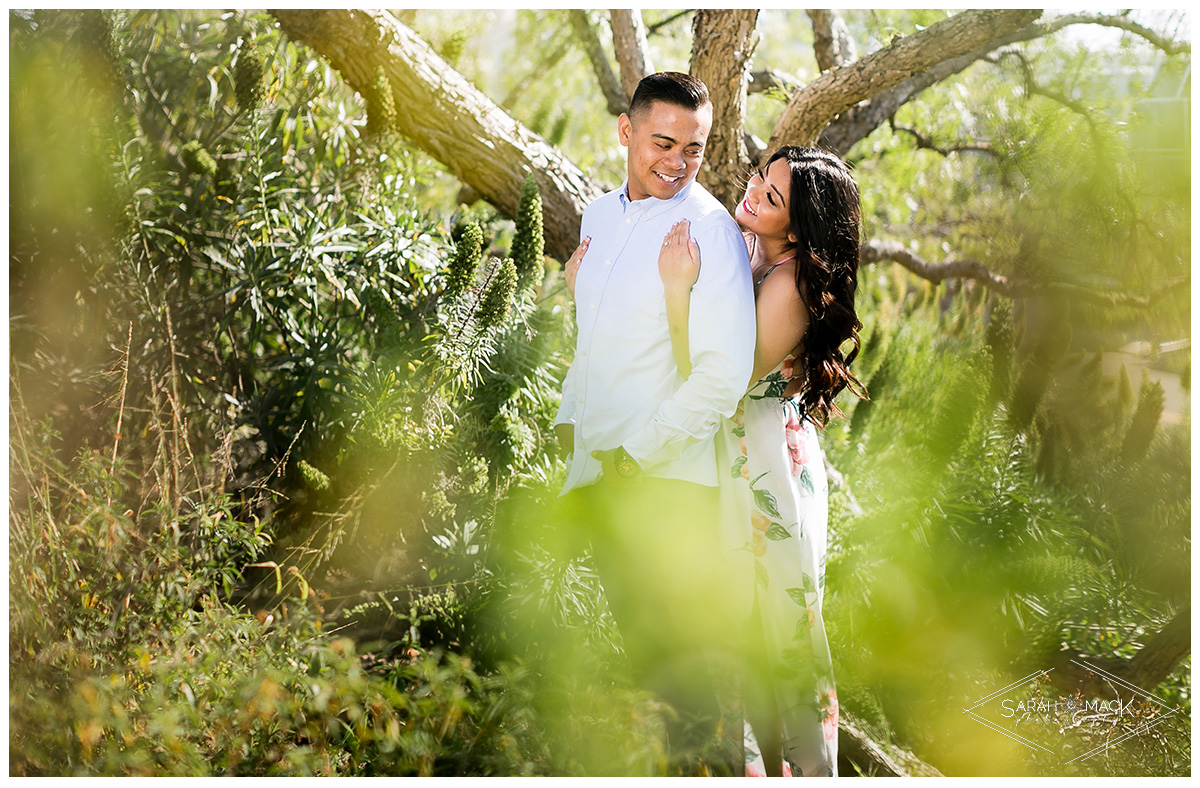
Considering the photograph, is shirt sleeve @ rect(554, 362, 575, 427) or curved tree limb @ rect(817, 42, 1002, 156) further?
curved tree limb @ rect(817, 42, 1002, 156)

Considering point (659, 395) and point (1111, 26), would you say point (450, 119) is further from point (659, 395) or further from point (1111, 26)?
point (1111, 26)

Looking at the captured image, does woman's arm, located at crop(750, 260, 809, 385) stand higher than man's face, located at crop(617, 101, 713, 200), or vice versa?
man's face, located at crop(617, 101, 713, 200)

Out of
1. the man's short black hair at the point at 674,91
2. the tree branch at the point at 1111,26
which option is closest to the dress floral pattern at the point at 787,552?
the man's short black hair at the point at 674,91

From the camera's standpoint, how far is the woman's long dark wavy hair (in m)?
1.63

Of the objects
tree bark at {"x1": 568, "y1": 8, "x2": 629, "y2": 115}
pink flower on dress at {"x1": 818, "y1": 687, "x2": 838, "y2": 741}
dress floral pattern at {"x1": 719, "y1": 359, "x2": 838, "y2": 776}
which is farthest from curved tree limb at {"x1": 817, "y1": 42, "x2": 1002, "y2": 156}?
pink flower on dress at {"x1": 818, "y1": 687, "x2": 838, "y2": 741}

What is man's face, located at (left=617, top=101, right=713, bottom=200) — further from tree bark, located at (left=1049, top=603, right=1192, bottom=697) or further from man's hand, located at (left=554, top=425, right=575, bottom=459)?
tree bark, located at (left=1049, top=603, right=1192, bottom=697)

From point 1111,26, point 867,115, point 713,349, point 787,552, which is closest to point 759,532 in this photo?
point 787,552

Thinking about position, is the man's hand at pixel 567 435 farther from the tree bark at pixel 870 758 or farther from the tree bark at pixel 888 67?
the tree bark at pixel 888 67

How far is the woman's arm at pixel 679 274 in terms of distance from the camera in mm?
1597

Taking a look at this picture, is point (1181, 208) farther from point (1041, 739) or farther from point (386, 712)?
point (386, 712)

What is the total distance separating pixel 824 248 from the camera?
163 cm

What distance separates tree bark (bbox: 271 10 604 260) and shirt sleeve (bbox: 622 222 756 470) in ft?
5.67

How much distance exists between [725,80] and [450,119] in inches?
44.5
